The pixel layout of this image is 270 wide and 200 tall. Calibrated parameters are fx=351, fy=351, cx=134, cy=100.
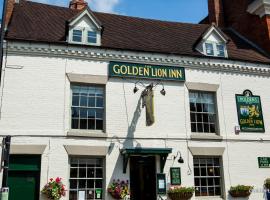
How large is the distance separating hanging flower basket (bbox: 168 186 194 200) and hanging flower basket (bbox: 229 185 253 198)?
6.23 feet

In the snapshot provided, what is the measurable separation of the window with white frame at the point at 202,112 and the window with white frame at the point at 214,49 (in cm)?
203

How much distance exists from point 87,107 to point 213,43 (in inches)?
275

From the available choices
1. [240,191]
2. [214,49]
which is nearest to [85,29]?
[214,49]

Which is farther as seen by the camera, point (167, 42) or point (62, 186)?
point (167, 42)

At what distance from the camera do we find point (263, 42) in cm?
1869

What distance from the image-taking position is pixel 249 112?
625 inches

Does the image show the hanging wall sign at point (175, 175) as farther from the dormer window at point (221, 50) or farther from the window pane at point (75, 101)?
the dormer window at point (221, 50)

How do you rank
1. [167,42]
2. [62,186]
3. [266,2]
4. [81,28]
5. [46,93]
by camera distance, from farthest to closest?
[266,2] < [167,42] < [81,28] < [46,93] < [62,186]

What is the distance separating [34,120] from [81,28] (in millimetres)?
4472

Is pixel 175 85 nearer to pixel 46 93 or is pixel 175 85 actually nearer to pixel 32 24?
pixel 46 93

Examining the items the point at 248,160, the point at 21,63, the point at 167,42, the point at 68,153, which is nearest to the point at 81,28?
the point at 21,63

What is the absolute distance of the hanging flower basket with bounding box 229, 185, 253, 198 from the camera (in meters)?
→ 14.4

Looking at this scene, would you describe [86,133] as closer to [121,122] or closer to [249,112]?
[121,122]

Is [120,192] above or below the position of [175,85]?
below
